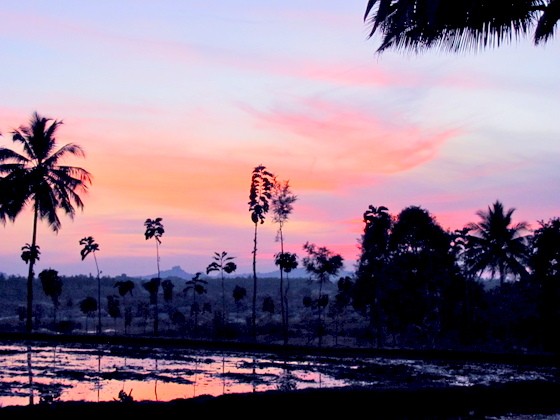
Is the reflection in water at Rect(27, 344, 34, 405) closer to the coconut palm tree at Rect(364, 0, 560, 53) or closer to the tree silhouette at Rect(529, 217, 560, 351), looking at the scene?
the coconut palm tree at Rect(364, 0, 560, 53)

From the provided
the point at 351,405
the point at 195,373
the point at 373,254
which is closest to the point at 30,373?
the point at 195,373

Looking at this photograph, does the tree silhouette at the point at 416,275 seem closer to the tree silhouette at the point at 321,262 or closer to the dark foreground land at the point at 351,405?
the tree silhouette at the point at 321,262

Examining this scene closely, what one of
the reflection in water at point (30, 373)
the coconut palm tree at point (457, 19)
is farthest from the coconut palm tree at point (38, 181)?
the coconut palm tree at point (457, 19)

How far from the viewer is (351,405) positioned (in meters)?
13.9

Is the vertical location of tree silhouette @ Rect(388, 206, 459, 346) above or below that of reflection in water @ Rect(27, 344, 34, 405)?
above

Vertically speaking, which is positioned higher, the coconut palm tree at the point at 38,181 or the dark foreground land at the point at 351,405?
the coconut palm tree at the point at 38,181

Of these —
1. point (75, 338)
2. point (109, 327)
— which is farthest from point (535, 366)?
point (109, 327)

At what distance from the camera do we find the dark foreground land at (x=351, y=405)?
1169 centimetres

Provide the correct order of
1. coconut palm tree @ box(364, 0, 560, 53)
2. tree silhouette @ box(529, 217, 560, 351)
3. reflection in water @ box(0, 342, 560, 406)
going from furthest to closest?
tree silhouette @ box(529, 217, 560, 351) → reflection in water @ box(0, 342, 560, 406) → coconut palm tree @ box(364, 0, 560, 53)

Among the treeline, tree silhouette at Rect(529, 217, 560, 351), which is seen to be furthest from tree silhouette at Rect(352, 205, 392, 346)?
tree silhouette at Rect(529, 217, 560, 351)

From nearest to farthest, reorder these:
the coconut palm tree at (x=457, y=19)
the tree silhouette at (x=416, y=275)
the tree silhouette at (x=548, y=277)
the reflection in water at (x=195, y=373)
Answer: the coconut palm tree at (x=457, y=19), the reflection in water at (x=195, y=373), the tree silhouette at (x=548, y=277), the tree silhouette at (x=416, y=275)

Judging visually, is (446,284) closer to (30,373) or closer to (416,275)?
(416,275)

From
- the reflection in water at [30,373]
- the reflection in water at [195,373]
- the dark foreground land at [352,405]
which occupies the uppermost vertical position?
the dark foreground land at [352,405]

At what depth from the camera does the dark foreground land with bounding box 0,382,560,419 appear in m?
11.7
